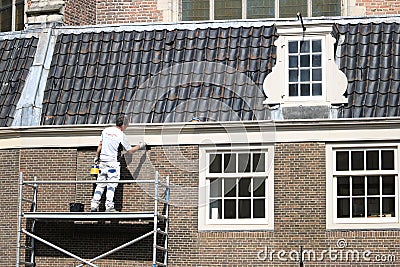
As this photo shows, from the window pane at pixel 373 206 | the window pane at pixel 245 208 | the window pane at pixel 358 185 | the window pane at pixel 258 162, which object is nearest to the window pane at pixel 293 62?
the window pane at pixel 258 162

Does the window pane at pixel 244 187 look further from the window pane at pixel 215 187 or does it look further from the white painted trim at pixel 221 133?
the white painted trim at pixel 221 133

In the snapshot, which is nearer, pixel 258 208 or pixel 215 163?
pixel 258 208

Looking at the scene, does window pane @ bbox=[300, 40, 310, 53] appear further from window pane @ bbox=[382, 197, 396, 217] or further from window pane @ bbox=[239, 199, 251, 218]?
window pane @ bbox=[382, 197, 396, 217]

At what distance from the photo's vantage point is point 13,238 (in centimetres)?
2312

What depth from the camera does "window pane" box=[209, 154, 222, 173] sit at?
22.7m

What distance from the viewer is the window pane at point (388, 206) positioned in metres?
21.9

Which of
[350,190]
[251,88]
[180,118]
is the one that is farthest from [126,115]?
[350,190]

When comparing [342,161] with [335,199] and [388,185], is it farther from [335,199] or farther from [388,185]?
[388,185]

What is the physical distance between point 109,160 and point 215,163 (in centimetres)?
219

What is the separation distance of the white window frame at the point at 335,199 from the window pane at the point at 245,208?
163 cm

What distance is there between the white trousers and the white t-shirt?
13 cm

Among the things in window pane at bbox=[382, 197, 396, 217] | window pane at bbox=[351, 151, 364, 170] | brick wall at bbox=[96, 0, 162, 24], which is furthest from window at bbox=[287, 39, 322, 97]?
brick wall at bbox=[96, 0, 162, 24]

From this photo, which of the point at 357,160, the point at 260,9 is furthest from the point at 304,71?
the point at 260,9

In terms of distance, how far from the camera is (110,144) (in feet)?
73.6
